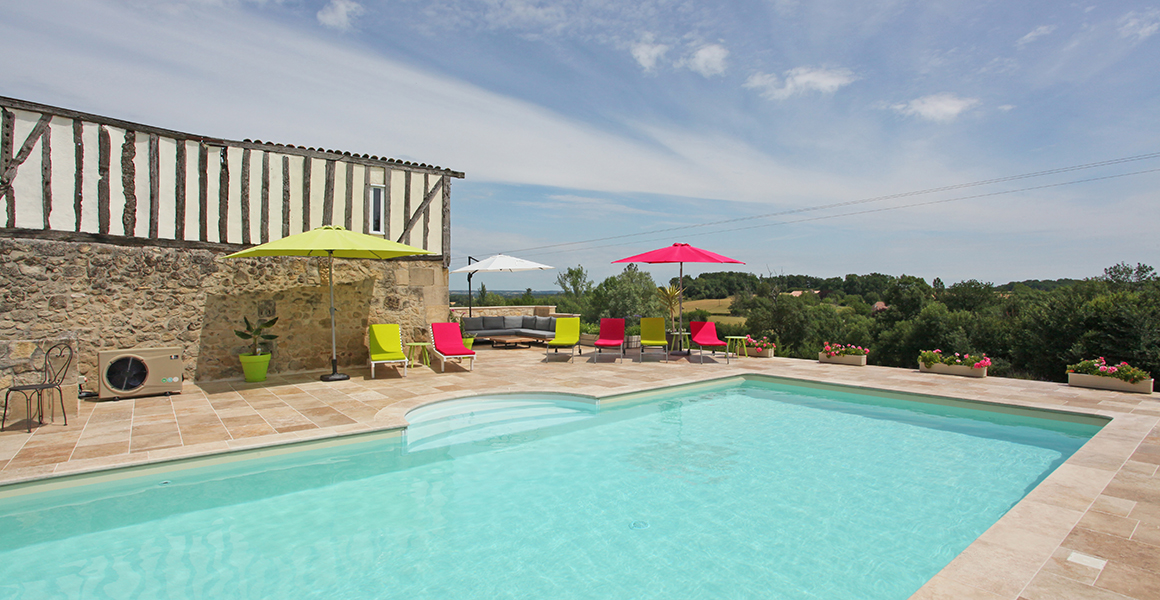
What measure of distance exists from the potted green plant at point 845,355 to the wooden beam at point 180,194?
36.5ft

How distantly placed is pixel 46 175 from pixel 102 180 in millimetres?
523

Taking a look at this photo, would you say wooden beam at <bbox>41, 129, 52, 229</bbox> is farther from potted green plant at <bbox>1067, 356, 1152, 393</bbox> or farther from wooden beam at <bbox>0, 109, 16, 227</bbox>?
potted green plant at <bbox>1067, 356, 1152, 393</bbox>

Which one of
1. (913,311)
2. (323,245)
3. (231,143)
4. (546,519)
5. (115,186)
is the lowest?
(546,519)

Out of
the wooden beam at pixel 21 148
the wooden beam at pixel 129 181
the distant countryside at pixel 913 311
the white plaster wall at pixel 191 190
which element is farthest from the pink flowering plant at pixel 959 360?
the wooden beam at pixel 21 148

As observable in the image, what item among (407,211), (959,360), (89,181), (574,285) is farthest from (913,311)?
(89,181)

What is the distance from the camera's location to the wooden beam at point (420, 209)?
969cm

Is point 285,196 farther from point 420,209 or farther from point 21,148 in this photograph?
point 21,148

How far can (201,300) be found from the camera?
302 inches

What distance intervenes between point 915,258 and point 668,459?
23750mm

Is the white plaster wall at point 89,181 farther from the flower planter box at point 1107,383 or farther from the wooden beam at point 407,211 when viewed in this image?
the flower planter box at point 1107,383

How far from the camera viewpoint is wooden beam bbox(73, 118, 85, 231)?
673 cm

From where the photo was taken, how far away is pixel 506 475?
4512 mm

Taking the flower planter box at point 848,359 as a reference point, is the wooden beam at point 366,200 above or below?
above

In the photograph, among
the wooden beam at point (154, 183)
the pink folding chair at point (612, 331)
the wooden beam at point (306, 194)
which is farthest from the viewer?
the pink folding chair at point (612, 331)
